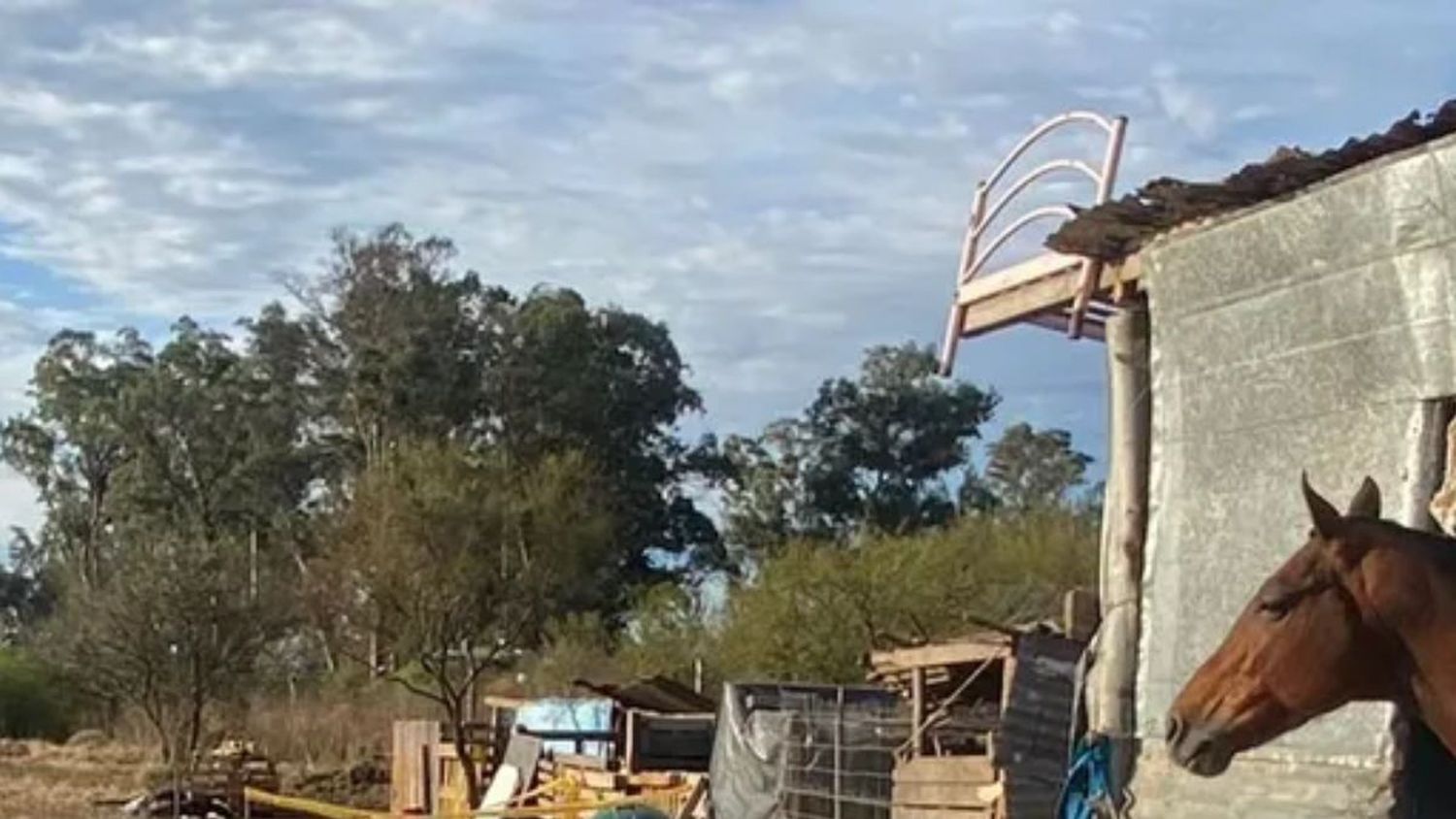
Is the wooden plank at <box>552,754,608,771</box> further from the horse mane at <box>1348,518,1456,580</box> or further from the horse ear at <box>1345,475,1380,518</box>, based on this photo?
the horse mane at <box>1348,518,1456,580</box>

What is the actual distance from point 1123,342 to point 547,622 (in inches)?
1576

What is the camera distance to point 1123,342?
11336 millimetres

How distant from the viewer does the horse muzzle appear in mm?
6242

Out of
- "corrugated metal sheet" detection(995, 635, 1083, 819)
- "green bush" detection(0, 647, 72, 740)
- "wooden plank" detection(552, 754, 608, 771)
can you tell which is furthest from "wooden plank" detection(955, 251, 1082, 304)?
"green bush" detection(0, 647, 72, 740)

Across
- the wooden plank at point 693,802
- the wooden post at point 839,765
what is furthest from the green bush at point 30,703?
the wooden post at point 839,765

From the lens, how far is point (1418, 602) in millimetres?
6266

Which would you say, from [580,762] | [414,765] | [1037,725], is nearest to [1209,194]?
[1037,725]

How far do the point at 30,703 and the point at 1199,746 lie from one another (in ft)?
170

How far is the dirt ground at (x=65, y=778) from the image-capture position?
32312 mm

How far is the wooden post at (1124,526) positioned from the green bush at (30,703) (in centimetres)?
4625

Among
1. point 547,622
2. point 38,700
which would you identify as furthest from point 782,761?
point 38,700

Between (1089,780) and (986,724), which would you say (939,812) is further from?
(1089,780)

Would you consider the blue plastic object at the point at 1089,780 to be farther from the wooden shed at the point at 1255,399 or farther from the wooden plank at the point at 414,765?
the wooden plank at the point at 414,765

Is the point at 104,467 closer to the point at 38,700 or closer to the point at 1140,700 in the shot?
the point at 38,700
